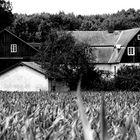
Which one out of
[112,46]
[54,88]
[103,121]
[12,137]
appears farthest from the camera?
[112,46]

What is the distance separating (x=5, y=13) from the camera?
2842 inches

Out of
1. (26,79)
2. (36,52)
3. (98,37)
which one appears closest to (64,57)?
(26,79)

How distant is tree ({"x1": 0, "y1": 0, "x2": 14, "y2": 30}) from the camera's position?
71625mm

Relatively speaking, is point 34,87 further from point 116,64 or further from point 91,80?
point 116,64

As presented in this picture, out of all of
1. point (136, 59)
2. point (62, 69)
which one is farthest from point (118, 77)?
point (136, 59)

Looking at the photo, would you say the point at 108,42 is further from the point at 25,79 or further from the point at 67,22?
the point at 67,22

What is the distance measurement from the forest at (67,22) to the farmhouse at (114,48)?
59.4 ft

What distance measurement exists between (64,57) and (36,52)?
1466 centimetres

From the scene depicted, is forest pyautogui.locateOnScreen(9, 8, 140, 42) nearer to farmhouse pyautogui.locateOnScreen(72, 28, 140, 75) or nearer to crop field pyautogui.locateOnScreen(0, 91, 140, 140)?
farmhouse pyautogui.locateOnScreen(72, 28, 140, 75)

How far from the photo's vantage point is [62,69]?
160 ft

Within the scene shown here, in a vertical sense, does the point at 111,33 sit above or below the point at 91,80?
above

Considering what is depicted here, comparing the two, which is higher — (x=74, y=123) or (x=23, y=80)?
(x=23, y=80)

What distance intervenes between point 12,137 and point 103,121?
203 cm

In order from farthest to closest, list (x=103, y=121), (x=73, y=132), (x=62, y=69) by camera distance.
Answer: (x=62, y=69) → (x=73, y=132) → (x=103, y=121)
